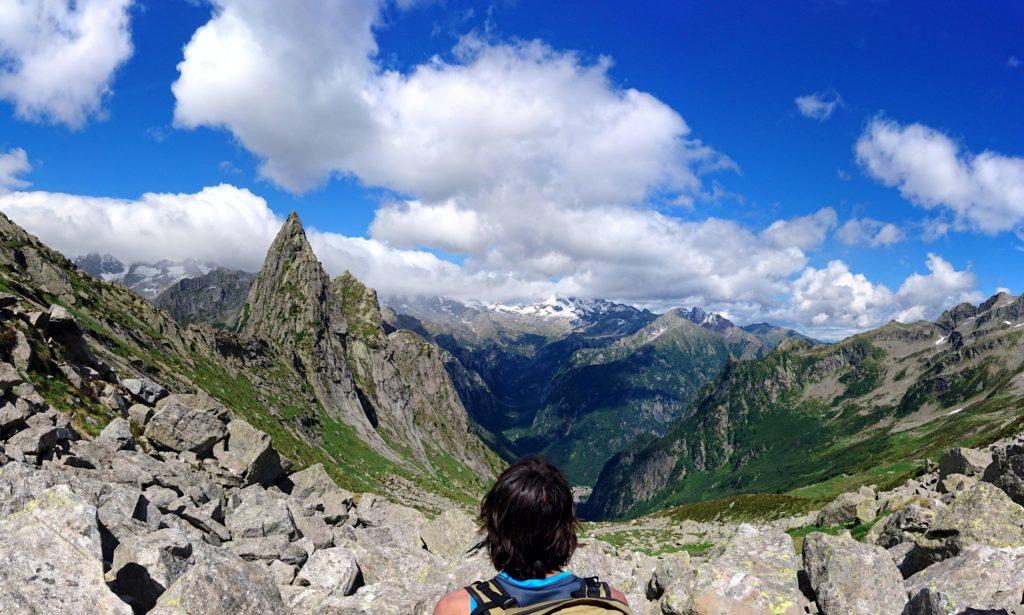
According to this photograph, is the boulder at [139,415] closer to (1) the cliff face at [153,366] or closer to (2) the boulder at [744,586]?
(1) the cliff face at [153,366]

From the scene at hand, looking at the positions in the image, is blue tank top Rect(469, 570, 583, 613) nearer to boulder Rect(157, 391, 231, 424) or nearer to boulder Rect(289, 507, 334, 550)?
boulder Rect(289, 507, 334, 550)

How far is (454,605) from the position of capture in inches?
197

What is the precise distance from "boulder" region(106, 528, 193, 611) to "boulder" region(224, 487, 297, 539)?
7656 mm

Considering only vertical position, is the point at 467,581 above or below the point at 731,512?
above

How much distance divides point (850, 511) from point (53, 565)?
42.1m

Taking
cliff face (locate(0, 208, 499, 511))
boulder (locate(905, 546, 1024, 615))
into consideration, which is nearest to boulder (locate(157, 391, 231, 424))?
cliff face (locate(0, 208, 499, 511))

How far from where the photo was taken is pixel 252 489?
79.7 ft

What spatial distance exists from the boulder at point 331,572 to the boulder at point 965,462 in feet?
108

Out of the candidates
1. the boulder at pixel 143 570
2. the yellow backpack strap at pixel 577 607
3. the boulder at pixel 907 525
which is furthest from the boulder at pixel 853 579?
the boulder at pixel 143 570

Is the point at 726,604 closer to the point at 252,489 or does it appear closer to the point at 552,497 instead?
the point at 552,497

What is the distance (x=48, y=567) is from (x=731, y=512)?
110 meters

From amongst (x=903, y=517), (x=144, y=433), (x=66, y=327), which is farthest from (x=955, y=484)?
(x=66, y=327)

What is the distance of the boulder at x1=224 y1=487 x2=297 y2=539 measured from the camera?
19.9 metres

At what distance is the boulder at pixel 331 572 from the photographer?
15.5m
